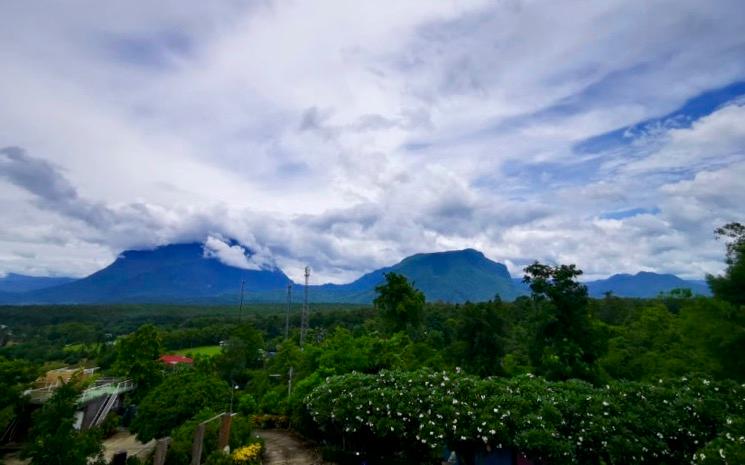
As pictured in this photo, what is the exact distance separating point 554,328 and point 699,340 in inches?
215

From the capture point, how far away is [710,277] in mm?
16750

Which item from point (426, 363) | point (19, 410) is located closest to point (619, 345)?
point (426, 363)

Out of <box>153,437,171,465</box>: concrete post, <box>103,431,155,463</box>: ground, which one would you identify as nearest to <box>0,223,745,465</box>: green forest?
<box>103,431,155,463</box>: ground

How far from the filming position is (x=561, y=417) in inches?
372

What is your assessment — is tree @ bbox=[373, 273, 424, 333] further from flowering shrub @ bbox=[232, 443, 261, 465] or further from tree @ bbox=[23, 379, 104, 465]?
tree @ bbox=[23, 379, 104, 465]

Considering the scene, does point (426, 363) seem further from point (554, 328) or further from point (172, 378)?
point (172, 378)

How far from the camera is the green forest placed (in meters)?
8.75

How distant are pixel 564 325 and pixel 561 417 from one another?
10002 mm

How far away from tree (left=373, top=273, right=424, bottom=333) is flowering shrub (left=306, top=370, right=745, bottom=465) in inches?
557

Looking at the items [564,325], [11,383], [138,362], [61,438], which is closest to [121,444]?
[138,362]

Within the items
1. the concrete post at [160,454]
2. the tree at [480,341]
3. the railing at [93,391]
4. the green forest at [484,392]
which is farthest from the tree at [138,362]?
the tree at [480,341]

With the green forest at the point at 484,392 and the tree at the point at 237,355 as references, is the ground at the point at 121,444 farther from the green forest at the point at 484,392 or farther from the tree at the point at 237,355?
the tree at the point at 237,355

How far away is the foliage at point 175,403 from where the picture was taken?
15586 millimetres

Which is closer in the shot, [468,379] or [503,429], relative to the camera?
[503,429]
